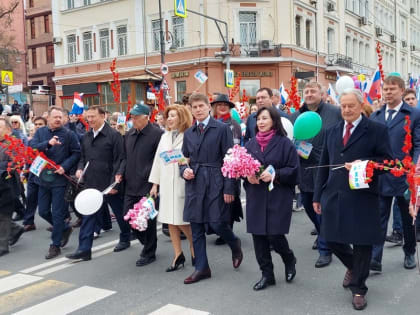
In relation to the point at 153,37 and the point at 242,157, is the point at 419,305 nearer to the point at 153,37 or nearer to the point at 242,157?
the point at 242,157

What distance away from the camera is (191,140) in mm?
5531

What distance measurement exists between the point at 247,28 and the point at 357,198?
27286mm

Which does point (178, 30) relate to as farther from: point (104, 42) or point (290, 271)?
point (290, 271)

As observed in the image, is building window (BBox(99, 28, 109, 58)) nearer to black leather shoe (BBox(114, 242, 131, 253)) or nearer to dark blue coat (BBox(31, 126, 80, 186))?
dark blue coat (BBox(31, 126, 80, 186))

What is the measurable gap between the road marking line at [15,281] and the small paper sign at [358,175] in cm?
376

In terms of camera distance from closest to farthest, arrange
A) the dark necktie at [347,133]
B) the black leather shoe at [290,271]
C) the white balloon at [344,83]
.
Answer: the dark necktie at [347,133] → the black leather shoe at [290,271] → the white balloon at [344,83]

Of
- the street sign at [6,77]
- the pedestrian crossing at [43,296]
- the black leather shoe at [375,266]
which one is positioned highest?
the street sign at [6,77]

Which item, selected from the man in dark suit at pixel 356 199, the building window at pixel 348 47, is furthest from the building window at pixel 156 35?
the man in dark suit at pixel 356 199

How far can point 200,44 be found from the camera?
30000 millimetres

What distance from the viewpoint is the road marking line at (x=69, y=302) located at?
469 cm

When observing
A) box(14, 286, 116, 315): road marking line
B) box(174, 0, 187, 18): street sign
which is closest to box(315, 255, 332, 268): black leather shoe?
box(14, 286, 116, 315): road marking line

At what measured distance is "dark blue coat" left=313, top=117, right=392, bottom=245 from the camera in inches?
173

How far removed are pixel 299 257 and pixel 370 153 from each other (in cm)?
221

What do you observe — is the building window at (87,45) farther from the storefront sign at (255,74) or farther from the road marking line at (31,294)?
the road marking line at (31,294)
